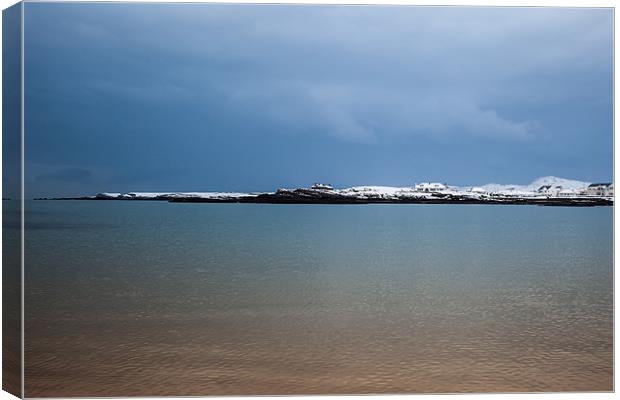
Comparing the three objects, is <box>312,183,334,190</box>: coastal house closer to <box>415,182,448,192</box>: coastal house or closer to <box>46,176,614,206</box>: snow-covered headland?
<box>46,176,614,206</box>: snow-covered headland

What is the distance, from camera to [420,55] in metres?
5.11

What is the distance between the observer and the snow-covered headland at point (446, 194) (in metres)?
5.16

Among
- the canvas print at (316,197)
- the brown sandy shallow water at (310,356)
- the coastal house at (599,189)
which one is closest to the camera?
the brown sandy shallow water at (310,356)

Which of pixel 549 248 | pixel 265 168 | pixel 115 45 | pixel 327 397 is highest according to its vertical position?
pixel 115 45

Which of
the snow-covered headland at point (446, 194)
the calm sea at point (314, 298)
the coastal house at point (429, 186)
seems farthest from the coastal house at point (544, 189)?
the coastal house at point (429, 186)

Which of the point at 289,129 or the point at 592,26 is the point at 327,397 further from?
the point at 592,26

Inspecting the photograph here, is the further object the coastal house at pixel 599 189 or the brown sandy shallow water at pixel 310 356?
the coastal house at pixel 599 189

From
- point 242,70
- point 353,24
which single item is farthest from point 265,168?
point 353,24

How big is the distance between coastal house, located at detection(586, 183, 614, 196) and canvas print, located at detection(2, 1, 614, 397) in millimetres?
14

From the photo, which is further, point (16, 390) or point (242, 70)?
point (242, 70)

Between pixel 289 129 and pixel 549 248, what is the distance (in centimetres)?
189

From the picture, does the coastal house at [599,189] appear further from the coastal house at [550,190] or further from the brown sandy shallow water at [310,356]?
the brown sandy shallow water at [310,356]

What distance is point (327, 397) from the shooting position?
475 cm

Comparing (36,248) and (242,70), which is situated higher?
(242,70)
